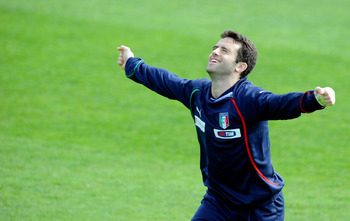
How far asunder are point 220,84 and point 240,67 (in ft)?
0.91

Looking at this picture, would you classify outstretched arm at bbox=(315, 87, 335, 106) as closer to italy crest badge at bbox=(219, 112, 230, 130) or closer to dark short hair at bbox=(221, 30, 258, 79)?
italy crest badge at bbox=(219, 112, 230, 130)

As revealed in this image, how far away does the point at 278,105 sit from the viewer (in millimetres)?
4512

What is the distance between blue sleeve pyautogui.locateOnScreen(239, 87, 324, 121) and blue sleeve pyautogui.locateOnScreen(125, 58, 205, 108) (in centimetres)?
73

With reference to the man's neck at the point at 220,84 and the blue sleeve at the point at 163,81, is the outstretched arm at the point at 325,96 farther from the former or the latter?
the blue sleeve at the point at 163,81

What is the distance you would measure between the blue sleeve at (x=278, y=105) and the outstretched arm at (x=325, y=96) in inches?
Result: 2.0

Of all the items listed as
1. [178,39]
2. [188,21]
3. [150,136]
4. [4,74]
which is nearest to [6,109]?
[4,74]

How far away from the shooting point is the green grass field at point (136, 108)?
27.6ft

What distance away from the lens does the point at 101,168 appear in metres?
9.55

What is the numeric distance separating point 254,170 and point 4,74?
10763mm

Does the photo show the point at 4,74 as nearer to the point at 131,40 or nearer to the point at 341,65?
the point at 131,40

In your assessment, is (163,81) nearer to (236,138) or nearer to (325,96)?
(236,138)

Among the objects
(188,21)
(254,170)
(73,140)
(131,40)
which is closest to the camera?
(254,170)

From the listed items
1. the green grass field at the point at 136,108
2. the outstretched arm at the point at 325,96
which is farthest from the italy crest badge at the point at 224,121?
the green grass field at the point at 136,108

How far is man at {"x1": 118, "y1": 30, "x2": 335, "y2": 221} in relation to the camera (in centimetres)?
488
